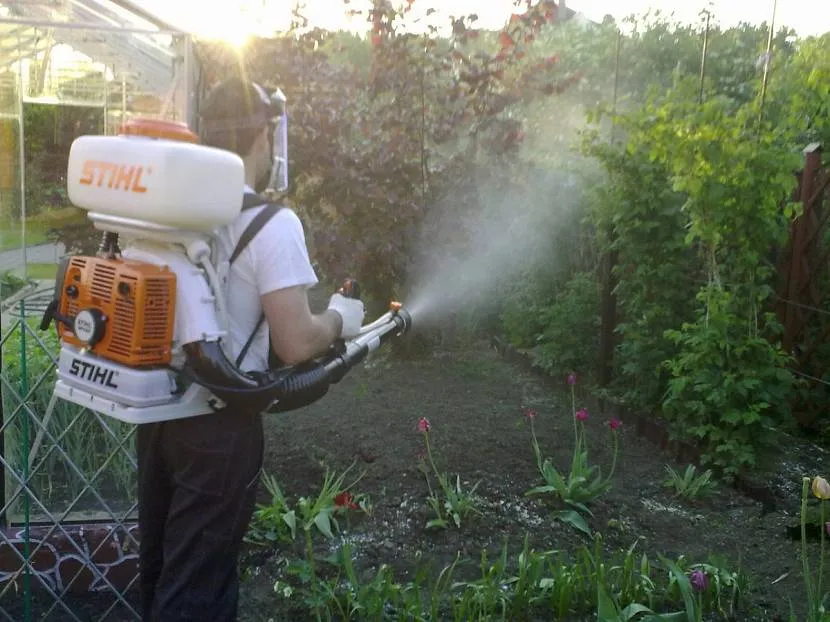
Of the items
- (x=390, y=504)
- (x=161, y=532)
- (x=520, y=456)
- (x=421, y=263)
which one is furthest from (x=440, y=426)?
(x=161, y=532)

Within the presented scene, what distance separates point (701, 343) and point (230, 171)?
3.39 metres

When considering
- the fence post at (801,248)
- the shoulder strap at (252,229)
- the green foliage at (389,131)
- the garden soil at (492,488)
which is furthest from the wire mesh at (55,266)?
the fence post at (801,248)

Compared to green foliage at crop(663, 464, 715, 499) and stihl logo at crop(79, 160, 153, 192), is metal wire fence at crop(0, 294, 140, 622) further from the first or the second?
green foliage at crop(663, 464, 715, 499)

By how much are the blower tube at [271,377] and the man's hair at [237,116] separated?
1.87ft

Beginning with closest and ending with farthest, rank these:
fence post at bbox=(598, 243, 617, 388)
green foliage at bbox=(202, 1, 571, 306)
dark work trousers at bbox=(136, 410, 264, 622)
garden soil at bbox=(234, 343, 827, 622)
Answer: dark work trousers at bbox=(136, 410, 264, 622)
garden soil at bbox=(234, 343, 827, 622)
green foliage at bbox=(202, 1, 571, 306)
fence post at bbox=(598, 243, 617, 388)

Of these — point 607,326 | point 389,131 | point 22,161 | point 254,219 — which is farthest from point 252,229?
point 607,326

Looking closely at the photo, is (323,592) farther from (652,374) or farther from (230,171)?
(652,374)

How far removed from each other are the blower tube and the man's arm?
0.18 feet

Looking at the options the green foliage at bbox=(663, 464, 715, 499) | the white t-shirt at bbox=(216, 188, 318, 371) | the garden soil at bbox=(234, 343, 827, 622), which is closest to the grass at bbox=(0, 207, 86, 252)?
the garden soil at bbox=(234, 343, 827, 622)

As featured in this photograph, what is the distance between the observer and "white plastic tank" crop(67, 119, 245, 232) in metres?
2.33

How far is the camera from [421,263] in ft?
23.8

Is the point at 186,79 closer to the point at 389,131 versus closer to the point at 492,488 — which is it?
the point at 492,488

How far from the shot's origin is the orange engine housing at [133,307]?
2.40 metres

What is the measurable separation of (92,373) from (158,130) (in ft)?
2.08
